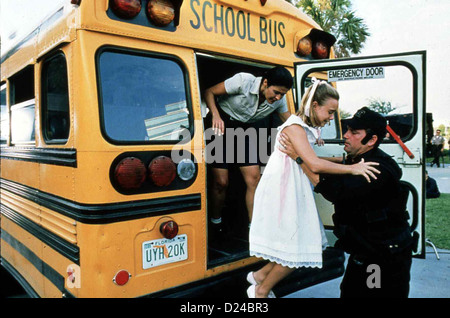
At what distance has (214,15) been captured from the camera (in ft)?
8.27

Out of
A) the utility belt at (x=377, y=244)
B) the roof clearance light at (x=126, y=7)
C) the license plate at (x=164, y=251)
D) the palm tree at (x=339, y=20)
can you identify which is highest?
the palm tree at (x=339, y=20)

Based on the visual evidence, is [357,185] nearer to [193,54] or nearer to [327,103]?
[327,103]

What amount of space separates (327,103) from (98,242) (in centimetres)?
160

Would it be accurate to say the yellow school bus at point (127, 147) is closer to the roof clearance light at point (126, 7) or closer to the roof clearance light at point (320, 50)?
the roof clearance light at point (126, 7)

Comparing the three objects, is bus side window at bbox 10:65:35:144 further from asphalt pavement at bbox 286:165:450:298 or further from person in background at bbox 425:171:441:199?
person in background at bbox 425:171:441:199

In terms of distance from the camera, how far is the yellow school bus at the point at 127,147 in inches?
77.7

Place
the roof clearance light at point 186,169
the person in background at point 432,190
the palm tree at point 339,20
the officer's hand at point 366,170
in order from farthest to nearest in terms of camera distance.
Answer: the palm tree at point 339,20
the person in background at point 432,190
the roof clearance light at point 186,169
the officer's hand at point 366,170

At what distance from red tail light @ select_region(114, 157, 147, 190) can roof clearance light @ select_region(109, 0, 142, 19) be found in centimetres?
84

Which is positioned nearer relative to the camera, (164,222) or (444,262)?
(164,222)

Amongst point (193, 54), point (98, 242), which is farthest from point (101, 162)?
point (193, 54)

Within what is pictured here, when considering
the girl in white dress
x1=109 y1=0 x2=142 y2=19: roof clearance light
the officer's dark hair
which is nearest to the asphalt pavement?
the girl in white dress

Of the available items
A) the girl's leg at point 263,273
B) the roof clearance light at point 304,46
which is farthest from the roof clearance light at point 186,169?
the roof clearance light at point 304,46

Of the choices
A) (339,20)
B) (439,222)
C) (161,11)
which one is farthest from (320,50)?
(339,20)

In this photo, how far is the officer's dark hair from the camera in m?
2.62
